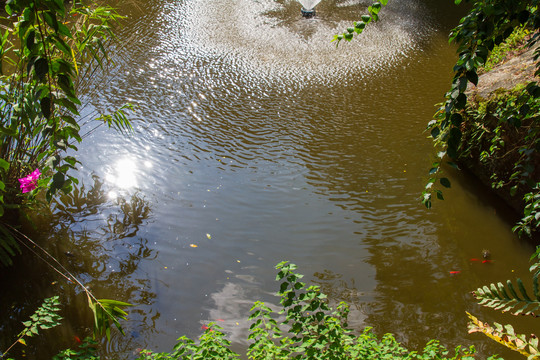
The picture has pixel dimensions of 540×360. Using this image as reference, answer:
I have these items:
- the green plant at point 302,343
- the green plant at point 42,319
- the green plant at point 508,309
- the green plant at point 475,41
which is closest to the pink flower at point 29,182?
the green plant at point 42,319

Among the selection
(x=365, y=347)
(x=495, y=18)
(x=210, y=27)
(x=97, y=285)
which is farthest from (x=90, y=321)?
(x=210, y=27)

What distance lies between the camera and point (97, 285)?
2.71 m

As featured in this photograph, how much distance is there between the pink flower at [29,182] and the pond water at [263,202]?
44cm

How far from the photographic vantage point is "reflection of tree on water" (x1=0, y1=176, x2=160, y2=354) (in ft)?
8.04

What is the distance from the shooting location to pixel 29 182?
2.73 metres

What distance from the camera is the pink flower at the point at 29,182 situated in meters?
2.71

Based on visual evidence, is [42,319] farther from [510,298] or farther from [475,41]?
[475,41]

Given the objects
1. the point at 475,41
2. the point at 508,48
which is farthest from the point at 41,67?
the point at 508,48

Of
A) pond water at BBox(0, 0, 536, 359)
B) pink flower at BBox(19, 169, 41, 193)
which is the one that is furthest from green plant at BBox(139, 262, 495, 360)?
pink flower at BBox(19, 169, 41, 193)

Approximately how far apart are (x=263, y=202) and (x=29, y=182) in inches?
63.2

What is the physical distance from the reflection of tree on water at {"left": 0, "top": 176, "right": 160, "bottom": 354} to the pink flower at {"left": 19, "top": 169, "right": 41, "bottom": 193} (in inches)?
16.0

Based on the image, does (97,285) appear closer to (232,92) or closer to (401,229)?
(401,229)

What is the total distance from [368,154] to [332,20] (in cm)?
306

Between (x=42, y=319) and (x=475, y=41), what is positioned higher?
(x=475, y=41)
